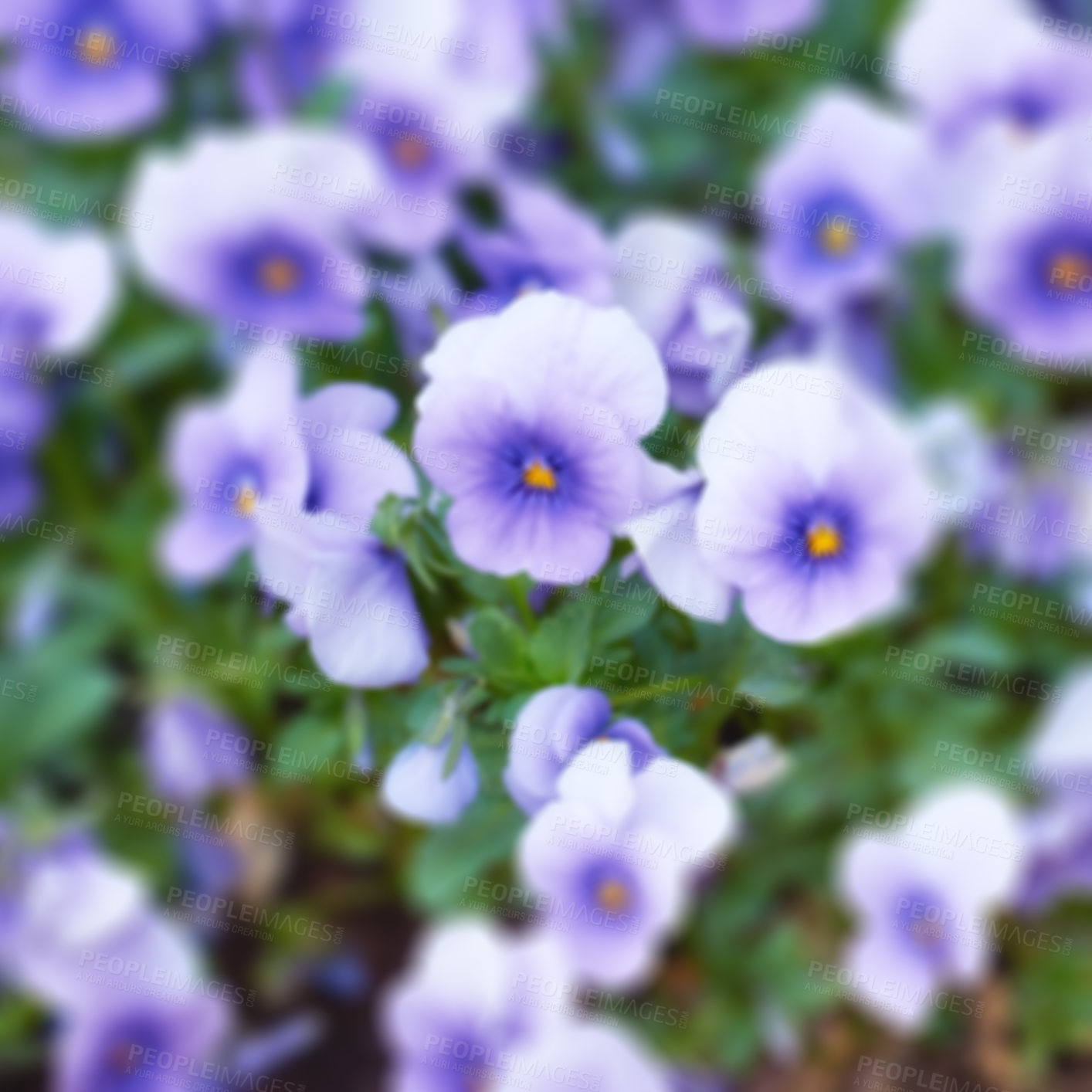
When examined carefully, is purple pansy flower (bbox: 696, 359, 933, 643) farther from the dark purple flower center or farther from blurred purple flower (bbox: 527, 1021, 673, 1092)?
blurred purple flower (bbox: 527, 1021, 673, 1092)

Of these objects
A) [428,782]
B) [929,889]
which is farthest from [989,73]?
[428,782]

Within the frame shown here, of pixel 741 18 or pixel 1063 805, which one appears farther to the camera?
pixel 741 18

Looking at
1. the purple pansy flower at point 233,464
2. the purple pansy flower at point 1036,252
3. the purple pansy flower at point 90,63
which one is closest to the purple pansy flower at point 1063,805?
the purple pansy flower at point 1036,252

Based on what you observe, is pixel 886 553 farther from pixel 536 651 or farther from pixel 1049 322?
pixel 1049 322

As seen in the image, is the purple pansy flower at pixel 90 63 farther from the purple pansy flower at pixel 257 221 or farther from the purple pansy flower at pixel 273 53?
the purple pansy flower at pixel 257 221

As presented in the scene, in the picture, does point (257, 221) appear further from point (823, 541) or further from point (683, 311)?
point (823, 541)

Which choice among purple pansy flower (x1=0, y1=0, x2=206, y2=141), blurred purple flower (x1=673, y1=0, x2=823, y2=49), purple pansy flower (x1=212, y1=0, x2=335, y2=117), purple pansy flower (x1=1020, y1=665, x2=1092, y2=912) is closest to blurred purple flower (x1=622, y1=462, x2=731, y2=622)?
purple pansy flower (x1=1020, y1=665, x2=1092, y2=912)

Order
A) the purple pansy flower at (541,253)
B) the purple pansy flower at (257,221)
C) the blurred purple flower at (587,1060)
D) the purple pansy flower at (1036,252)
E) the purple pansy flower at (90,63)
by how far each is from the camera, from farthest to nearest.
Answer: the purple pansy flower at (90,63) < the purple pansy flower at (1036,252) < the purple pansy flower at (257,221) < the blurred purple flower at (587,1060) < the purple pansy flower at (541,253)
